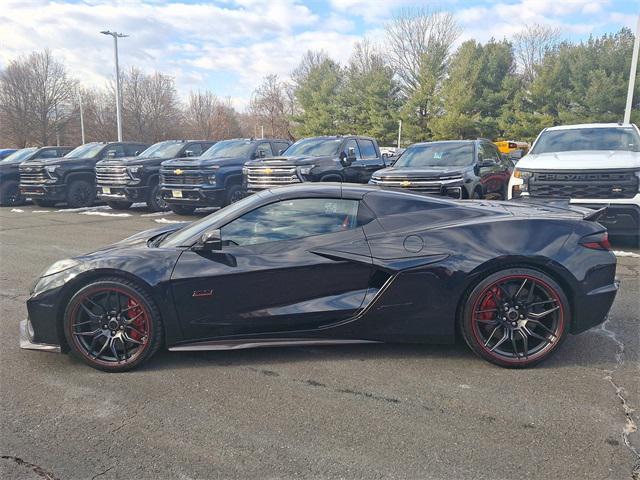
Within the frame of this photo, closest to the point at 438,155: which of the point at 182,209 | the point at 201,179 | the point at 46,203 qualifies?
the point at 201,179

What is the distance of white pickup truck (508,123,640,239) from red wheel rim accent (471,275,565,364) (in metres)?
4.51

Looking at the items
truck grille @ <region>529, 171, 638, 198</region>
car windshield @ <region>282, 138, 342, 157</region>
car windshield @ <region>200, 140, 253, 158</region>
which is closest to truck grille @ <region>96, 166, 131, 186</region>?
car windshield @ <region>200, 140, 253, 158</region>

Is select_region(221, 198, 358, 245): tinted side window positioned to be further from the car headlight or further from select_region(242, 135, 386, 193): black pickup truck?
select_region(242, 135, 386, 193): black pickup truck

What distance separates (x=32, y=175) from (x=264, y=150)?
24.3 ft

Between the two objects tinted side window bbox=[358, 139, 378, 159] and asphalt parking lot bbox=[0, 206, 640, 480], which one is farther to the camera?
tinted side window bbox=[358, 139, 378, 159]

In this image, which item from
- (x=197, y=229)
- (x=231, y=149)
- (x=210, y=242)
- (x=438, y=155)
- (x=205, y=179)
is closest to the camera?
(x=210, y=242)

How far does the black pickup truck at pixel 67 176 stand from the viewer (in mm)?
14602

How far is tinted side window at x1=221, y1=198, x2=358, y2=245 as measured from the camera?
3654 mm

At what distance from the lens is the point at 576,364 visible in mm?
3605

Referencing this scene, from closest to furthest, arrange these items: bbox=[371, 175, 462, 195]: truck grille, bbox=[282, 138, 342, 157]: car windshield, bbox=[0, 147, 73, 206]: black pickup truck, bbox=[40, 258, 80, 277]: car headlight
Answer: bbox=[40, 258, 80, 277]: car headlight, bbox=[371, 175, 462, 195]: truck grille, bbox=[282, 138, 342, 157]: car windshield, bbox=[0, 147, 73, 206]: black pickup truck

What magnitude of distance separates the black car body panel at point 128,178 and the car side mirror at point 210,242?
420 inches

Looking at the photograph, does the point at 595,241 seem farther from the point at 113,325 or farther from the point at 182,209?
the point at 182,209

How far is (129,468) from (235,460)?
1.76ft

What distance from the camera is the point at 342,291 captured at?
11.6 ft
